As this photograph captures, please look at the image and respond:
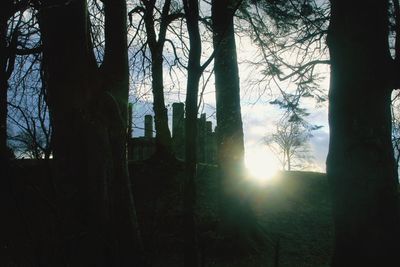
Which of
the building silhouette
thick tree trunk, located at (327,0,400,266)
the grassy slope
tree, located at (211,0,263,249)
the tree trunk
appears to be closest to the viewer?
thick tree trunk, located at (327,0,400,266)

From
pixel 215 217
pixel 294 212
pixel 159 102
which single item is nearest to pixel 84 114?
pixel 215 217

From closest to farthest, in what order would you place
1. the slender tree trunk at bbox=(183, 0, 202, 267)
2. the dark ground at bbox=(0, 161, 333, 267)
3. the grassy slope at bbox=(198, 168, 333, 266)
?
the slender tree trunk at bbox=(183, 0, 202, 267) < the dark ground at bbox=(0, 161, 333, 267) < the grassy slope at bbox=(198, 168, 333, 266)

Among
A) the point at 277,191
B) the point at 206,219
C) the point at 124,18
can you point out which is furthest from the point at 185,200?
the point at 277,191

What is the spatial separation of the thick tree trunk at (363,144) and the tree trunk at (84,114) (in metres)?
2.45

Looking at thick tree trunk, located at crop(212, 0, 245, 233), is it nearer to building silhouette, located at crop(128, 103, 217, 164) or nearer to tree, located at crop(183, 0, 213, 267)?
tree, located at crop(183, 0, 213, 267)

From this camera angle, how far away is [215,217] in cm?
814


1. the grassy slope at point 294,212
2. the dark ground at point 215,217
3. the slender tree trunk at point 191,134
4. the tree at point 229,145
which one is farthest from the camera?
the grassy slope at point 294,212

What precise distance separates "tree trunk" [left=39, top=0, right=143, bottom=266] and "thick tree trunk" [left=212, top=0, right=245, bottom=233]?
2.33 meters

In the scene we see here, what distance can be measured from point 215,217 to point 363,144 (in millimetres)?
5252

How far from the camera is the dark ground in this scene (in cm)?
598

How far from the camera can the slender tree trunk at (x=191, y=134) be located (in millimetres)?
2355

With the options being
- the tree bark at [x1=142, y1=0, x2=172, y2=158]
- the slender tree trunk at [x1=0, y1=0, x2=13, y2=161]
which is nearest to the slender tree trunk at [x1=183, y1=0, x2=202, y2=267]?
the slender tree trunk at [x1=0, y1=0, x2=13, y2=161]

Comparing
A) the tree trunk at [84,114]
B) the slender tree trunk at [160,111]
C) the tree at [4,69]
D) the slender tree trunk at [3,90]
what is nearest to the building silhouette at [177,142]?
the slender tree trunk at [160,111]

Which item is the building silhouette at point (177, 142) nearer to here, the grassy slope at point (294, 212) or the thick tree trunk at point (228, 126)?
the grassy slope at point (294, 212)
